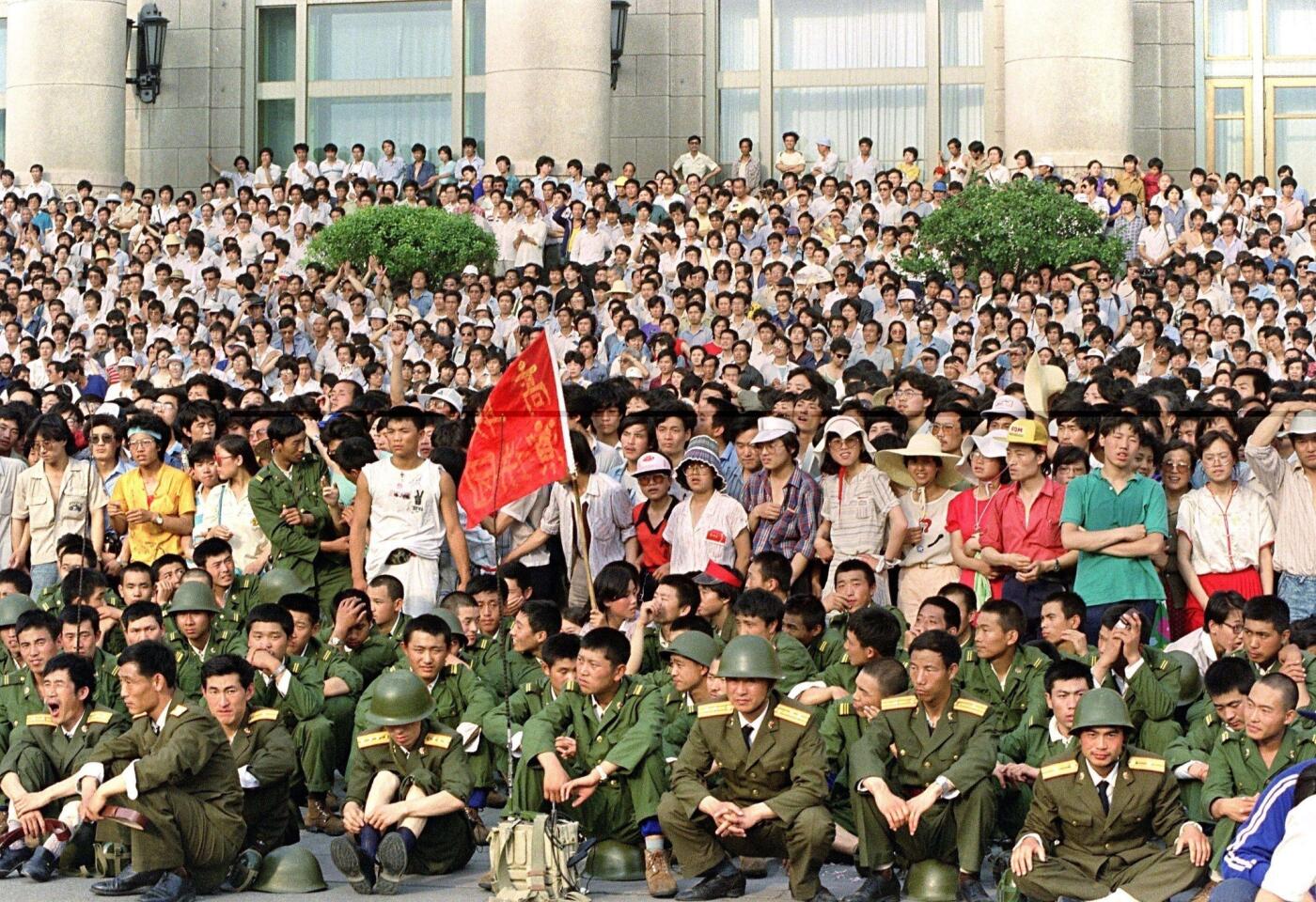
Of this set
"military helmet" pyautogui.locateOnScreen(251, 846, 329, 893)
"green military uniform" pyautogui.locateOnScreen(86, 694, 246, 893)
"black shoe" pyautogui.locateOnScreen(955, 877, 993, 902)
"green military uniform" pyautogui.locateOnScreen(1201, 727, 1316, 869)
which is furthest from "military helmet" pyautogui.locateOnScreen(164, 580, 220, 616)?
"green military uniform" pyautogui.locateOnScreen(1201, 727, 1316, 869)

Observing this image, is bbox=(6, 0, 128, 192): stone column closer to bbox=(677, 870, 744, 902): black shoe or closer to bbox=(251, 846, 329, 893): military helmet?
bbox=(251, 846, 329, 893): military helmet

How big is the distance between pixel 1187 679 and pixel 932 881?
1.78 meters

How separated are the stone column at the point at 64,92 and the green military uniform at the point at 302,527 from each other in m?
16.1

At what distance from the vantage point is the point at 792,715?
10086 millimetres

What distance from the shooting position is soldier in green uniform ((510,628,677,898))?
33.4 ft

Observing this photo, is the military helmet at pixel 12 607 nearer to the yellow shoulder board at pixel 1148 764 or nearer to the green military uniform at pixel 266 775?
the green military uniform at pixel 266 775

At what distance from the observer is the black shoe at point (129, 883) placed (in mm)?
9812

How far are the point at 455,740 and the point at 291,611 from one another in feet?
5.74

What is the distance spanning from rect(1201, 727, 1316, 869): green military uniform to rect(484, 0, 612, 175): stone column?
17713mm

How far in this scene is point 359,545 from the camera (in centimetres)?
1284

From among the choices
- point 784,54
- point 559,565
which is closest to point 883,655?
point 559,565

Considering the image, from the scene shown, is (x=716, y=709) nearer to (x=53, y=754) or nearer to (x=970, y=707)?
(x=970, y=707)

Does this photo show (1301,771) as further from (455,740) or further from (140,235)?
(140,235)

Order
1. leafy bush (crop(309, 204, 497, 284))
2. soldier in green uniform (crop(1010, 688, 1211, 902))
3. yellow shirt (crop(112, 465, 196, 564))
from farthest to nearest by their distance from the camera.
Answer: leafy bush (crop(309, 204, 497, 284))
yellow shirt (crop(112, 465, 196, 564))
soldier in green uniform (crop(1010, 688, 1211, 902))
